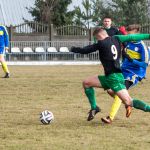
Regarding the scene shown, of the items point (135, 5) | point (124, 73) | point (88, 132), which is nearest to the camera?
point (88, 132)

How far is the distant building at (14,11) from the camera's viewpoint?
5200cm

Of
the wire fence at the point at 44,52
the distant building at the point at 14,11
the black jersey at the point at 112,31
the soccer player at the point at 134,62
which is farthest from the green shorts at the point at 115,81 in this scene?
the distant building at the point at 14,11

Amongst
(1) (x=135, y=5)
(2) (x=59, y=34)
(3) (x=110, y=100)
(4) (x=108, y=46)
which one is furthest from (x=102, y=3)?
(4) (x=108, y=46)

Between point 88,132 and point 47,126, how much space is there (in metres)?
0.93

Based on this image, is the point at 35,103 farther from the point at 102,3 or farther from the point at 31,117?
the point at 102,3

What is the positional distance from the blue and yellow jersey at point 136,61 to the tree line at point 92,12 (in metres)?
37.3

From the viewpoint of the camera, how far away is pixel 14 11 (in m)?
53.5

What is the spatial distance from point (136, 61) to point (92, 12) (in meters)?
41.6

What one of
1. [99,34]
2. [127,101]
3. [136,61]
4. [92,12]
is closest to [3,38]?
[136,61]

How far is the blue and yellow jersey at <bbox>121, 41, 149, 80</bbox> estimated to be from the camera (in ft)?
35.9

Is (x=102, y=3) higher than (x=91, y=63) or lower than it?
higher

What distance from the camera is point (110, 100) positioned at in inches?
557

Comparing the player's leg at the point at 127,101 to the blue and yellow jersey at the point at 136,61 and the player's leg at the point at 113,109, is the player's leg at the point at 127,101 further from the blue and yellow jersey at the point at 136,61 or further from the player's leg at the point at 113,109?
the blue and yellow jersey at the point at 136,61

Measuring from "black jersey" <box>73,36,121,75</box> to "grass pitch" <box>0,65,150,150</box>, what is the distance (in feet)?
3.25
